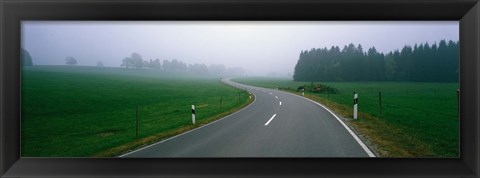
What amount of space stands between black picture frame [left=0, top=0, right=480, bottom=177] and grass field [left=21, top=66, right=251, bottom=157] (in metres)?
0.16

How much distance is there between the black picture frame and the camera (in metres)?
2.42

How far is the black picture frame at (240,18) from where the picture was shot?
95.1 inches

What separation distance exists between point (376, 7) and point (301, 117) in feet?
22.8

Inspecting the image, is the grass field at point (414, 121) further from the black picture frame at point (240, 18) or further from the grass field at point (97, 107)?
the grass field at point (97, 107)

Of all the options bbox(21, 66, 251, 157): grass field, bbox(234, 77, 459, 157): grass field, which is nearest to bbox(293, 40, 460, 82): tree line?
bbox(234, 77, 459, 157): grass field

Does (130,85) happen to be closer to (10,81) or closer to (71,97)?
(71,97)

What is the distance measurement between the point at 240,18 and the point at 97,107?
3.74 meters

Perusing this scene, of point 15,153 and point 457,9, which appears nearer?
point 457,9

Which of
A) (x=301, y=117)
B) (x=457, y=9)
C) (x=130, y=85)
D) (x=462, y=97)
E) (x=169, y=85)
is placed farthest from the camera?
(x=301, y=117)

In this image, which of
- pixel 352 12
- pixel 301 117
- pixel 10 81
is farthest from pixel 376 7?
pixel 301 117

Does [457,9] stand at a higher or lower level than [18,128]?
higher

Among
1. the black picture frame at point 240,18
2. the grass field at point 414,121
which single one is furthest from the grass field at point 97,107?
the grass field at point 414,121

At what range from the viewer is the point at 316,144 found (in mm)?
4684

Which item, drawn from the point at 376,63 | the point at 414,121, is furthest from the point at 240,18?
the point at 414,121
